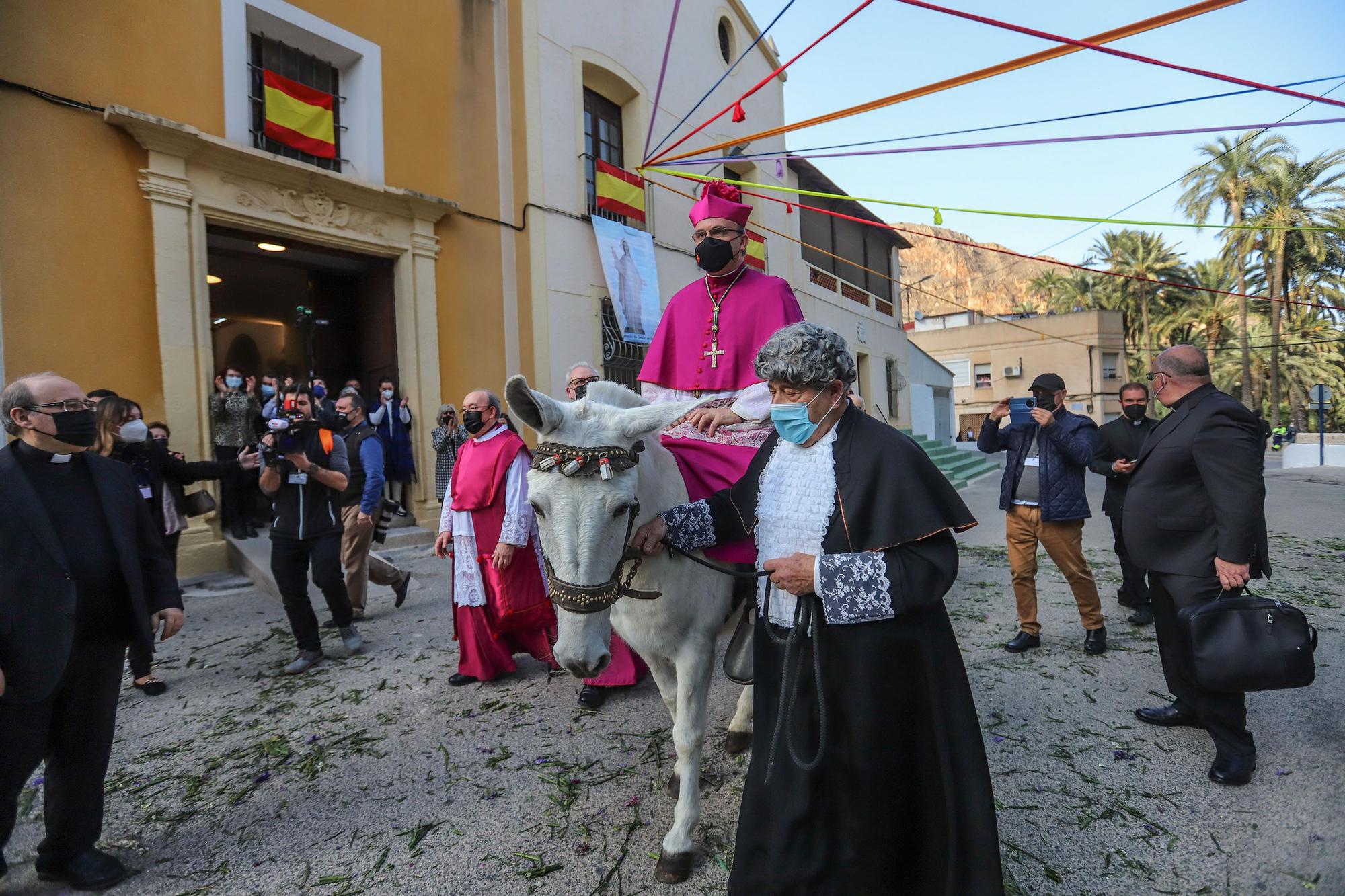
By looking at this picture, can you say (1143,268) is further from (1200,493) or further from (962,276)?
(962,276)

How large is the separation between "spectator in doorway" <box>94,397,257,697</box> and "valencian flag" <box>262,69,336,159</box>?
4961 mm

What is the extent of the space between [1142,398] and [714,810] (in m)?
5.22

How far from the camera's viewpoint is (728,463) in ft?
9.53

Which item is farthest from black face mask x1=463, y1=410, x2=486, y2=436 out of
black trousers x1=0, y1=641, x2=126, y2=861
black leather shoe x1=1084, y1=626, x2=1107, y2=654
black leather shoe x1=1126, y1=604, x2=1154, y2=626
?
black leather shoe x1=1126, y1=604, x2=1154, y2=626

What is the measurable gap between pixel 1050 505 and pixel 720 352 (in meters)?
3.10

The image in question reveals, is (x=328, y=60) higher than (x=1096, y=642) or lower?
higher

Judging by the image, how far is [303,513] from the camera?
4832 mm

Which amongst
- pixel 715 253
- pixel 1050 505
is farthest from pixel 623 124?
pixel 1050 505

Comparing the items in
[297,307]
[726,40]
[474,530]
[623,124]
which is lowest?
[474,530]

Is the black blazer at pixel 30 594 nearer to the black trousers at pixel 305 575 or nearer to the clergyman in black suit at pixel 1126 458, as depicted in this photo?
the black trousers at pixel 305 575

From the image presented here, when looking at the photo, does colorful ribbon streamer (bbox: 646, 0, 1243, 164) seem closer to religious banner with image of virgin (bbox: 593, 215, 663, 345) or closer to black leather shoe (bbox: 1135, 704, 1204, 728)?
black leather shoe (bbox: 1135, 704, 1204, 728)

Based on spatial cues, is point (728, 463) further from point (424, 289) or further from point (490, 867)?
point (424, 289)

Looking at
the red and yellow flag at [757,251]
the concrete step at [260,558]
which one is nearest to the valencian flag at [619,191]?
the red and yellow flag at [757,251]

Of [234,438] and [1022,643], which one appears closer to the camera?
[1022,643]
